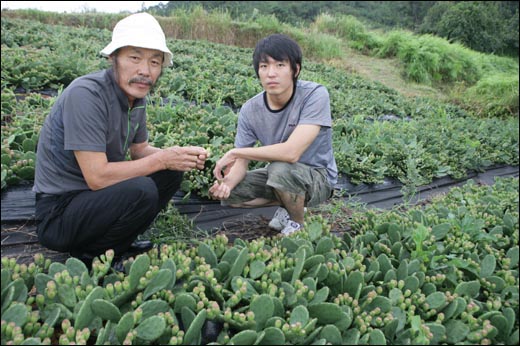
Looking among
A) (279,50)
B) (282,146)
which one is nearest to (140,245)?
(282,146)

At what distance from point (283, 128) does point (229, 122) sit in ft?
4.53

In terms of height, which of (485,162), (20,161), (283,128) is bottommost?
(485,162)

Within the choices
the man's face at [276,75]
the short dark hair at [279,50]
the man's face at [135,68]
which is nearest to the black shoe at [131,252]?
the man's face at [135,68]

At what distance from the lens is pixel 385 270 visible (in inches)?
84.0

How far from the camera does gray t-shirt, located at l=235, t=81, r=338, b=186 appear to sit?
2.57m

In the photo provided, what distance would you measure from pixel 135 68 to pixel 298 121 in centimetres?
105

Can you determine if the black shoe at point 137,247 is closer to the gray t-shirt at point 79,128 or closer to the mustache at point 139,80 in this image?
the gray t-shirt at point 79,128

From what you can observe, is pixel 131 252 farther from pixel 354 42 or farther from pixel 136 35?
pixel 354 42

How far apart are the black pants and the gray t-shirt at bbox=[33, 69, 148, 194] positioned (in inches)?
3.8

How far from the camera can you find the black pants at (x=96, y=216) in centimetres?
191

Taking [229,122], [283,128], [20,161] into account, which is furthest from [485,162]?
[20,161]

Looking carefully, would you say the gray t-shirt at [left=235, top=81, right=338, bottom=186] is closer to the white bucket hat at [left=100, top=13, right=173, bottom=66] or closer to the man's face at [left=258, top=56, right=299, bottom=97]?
the man's face at [left=258, top=56, right=299, bottom=97]

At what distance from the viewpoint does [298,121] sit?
2.64 m

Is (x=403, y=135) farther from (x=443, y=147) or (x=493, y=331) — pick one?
(x=493, y=331)
